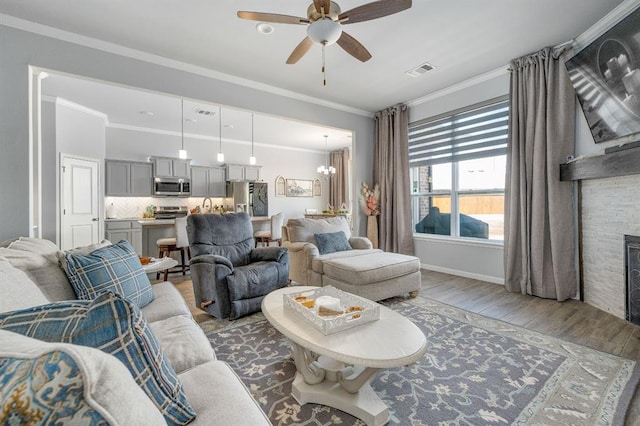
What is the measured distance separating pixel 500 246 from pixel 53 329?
4.45 meters

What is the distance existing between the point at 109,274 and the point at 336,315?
1340 millimetres

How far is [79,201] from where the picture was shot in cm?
510

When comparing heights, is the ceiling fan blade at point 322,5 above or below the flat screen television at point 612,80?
above

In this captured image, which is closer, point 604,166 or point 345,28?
point 604,166

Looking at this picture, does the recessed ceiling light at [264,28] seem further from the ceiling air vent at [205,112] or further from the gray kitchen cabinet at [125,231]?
the gray kitchen cabinet at [125,231]

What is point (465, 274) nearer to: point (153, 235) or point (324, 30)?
point (324, 30)

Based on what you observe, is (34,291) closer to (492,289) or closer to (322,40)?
(322,40)

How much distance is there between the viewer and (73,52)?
9.61 feet

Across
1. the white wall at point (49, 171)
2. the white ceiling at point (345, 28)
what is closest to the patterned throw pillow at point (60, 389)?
the white ceiling at point (345, 28)

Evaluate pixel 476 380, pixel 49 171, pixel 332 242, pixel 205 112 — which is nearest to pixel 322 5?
pixel 332 242

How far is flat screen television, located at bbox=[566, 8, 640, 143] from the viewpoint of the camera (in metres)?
2.33

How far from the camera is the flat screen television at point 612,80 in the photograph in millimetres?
2332

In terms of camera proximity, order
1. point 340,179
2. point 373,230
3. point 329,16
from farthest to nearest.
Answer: point 340,179 → point 373,230 → point 329,16

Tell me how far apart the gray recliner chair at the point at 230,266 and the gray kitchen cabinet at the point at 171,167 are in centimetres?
369
